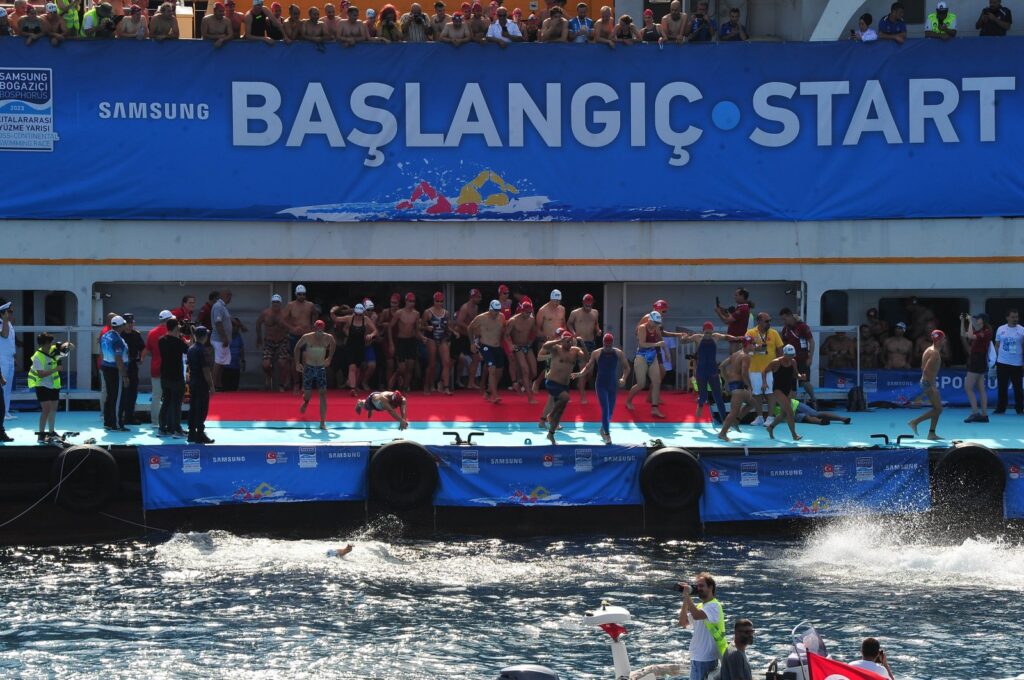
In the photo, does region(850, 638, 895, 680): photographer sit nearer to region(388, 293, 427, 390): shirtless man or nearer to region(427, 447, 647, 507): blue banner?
region(427, 447, 647, 507): blue banner

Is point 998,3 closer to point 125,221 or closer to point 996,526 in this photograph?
point 996,526

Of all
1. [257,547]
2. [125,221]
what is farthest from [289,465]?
[125,221]

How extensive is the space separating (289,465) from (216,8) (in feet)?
29.1

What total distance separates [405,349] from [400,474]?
13.5 ft

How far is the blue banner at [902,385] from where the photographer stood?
22.7 metres

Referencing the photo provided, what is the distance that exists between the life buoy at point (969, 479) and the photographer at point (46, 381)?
1172 cm

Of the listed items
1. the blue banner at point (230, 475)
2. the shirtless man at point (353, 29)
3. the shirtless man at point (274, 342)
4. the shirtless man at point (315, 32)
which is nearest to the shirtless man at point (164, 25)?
the shirtless man at point (315, 32)

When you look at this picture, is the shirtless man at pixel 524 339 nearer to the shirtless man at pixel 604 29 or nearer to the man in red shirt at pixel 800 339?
the man in red shirt at pixel 800 339

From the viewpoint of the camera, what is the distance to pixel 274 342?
75.4 ft

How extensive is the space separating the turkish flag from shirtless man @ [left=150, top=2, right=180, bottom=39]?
16171 mm

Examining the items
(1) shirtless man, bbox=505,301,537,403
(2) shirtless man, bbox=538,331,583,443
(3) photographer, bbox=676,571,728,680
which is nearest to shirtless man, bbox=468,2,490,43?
(1) shirtless man, bbox=505,301,537,403

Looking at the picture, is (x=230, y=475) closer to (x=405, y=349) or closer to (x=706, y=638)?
(x=405, y=349)

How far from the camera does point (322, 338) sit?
20281 millimetres

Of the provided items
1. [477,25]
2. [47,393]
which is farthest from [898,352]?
[47,393]
